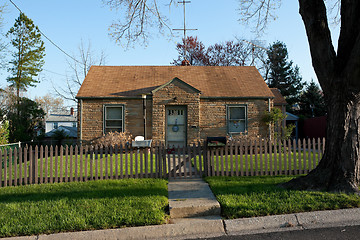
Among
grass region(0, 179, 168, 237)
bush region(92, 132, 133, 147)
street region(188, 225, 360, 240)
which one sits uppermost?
bush region(92, 132, 133, 147)

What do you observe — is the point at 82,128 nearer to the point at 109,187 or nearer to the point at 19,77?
the point at 109,187

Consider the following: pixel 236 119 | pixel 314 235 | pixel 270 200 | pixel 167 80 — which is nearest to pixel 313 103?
pixel 236 119

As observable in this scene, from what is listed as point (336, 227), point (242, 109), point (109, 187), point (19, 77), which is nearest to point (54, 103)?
point (19, 77)

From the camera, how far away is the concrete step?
4941mm

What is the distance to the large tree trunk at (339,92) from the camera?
5.57 m

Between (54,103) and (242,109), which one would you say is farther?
(54,103)

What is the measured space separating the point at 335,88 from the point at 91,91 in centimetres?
1212

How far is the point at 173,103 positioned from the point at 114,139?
353 cm

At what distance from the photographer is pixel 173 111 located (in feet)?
47.2

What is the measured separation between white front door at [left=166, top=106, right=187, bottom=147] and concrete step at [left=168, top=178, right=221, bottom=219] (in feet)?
24.2

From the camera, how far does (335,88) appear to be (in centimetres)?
573

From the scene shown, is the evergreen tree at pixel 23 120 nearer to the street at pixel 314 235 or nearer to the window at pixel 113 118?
the window at pixel 113 118

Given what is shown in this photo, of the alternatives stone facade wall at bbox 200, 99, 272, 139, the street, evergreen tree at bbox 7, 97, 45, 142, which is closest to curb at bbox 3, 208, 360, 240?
the street

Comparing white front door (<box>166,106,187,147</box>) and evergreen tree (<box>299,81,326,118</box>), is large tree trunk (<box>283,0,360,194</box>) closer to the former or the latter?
white front door (<box>166,106,187,147</box>)
